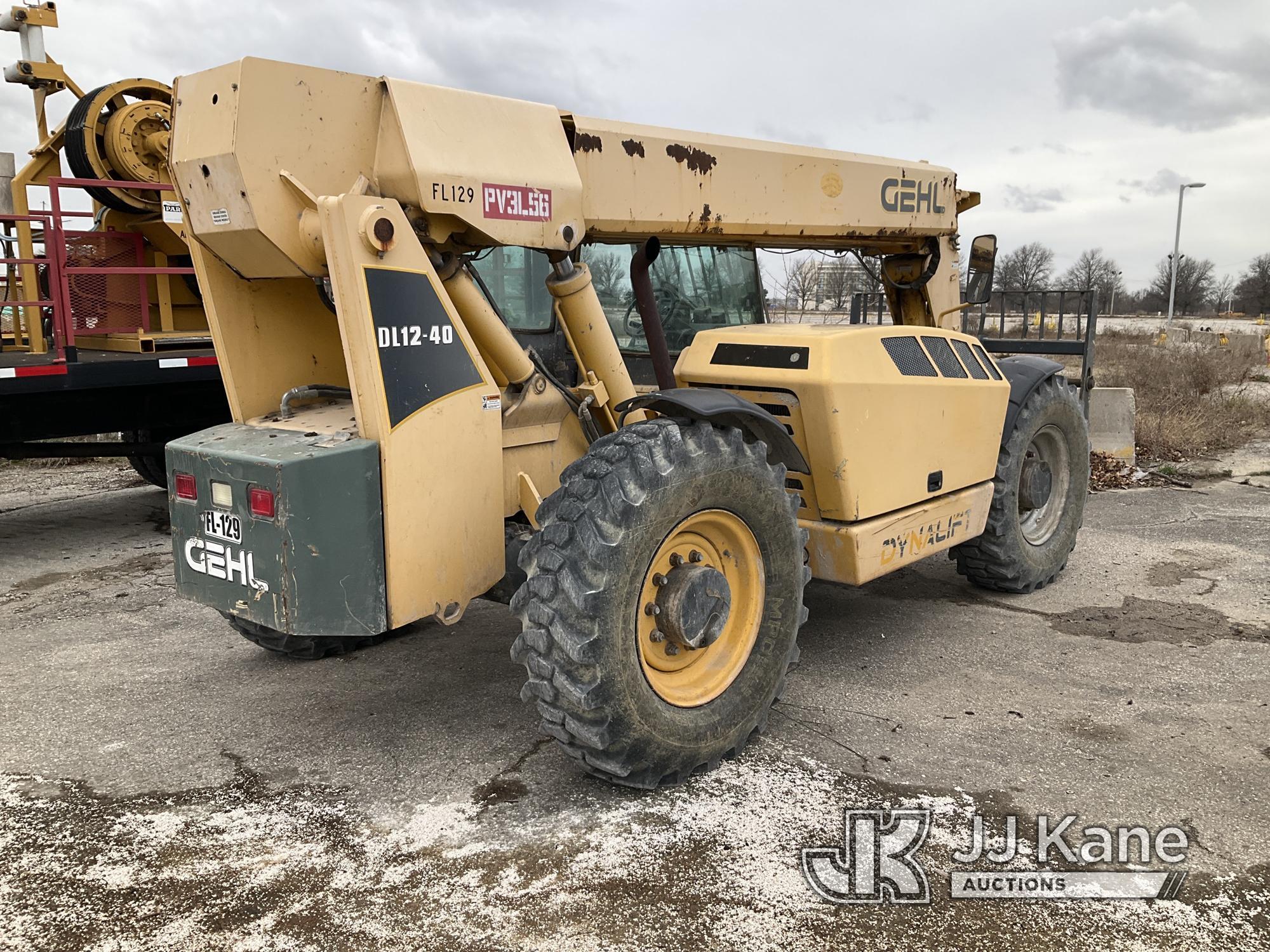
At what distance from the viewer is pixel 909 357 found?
474 centimetres

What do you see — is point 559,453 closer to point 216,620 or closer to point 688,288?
point 688,288

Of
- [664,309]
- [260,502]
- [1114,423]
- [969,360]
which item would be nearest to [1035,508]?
[969,360]

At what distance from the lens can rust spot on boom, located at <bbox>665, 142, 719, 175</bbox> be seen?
4.33 m

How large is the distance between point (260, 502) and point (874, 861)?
2.21 metres

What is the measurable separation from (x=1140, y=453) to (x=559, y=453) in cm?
857

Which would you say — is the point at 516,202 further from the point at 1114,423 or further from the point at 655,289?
the point at 1114,423

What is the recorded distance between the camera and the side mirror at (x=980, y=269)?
605cm

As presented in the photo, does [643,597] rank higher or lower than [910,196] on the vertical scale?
lower

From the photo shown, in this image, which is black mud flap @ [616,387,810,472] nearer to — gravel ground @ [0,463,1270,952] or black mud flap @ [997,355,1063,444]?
gravel ground @ [0,463,1270,952]

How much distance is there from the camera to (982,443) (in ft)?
17.3

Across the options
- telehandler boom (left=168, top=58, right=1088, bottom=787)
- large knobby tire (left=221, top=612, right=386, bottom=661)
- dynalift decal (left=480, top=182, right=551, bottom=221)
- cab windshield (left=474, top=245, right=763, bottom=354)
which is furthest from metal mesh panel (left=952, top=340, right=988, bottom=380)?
large knobby tire (left=221, top=612, right=386, bottom=661)

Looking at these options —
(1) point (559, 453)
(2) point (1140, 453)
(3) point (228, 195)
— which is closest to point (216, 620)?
(1) point (559, 453)

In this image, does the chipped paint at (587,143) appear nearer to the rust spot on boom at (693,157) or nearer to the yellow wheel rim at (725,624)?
the rust spot on boom at (693,157)

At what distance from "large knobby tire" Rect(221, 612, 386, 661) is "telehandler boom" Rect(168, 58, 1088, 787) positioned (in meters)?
0.02
